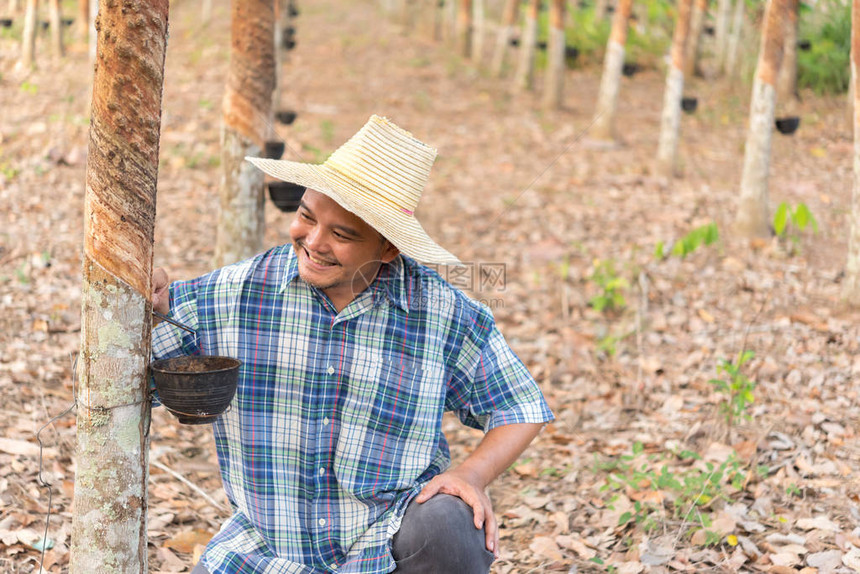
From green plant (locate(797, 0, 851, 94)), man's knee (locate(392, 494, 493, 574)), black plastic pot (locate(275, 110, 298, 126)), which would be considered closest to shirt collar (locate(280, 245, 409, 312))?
man's knee (locate(392, 494, 493, 574))

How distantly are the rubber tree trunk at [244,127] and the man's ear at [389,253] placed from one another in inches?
110

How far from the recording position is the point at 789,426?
14.2ft

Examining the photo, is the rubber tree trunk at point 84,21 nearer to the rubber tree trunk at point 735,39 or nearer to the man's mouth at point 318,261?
the rubber tree trunk at point 735,39

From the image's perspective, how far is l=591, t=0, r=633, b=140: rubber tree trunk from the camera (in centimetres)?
1066

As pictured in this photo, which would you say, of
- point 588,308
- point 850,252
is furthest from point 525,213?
point 850,252

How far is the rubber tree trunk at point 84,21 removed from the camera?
15.3 meters

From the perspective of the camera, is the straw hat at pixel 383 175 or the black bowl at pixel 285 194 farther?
the black bowl at pixel 285 194

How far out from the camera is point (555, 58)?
12992 millimetres

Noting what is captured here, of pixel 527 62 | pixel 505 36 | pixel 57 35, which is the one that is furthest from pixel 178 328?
pixel 57 35

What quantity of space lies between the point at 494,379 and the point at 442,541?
0.53 metres

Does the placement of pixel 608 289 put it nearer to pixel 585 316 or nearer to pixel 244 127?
pixel 585 316

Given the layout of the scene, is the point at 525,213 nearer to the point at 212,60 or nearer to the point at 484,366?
the point at 484,366

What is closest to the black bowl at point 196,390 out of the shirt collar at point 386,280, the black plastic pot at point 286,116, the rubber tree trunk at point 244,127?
the shirt collar at point 386,280

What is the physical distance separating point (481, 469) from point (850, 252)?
458 centimetres
